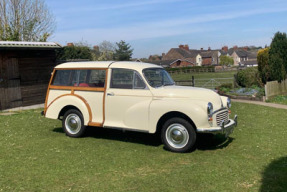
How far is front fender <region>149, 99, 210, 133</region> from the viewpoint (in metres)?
5.89

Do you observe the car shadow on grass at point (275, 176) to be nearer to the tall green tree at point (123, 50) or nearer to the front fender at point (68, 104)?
the front fender at point (68, 104)

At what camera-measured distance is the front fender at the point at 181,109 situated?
19.3 feet

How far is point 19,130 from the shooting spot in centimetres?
883

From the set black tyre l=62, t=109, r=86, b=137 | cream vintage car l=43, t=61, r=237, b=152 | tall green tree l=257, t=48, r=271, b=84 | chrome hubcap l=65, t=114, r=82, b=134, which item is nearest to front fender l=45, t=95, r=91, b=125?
cream vintage car l=43, t=61, r=237, b=152

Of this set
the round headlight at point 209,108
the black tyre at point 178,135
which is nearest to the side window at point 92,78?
Result: the black tyre at point 178,135

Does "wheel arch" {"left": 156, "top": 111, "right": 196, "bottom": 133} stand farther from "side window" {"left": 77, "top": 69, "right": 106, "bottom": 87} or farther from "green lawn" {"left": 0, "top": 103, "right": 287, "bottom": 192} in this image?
"side window" {"left": 77, "top": 69, "right": 106, "bottom": 87}

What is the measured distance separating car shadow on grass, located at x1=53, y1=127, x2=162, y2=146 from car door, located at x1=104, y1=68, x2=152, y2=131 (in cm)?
75

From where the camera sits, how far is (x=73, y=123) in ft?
25.2

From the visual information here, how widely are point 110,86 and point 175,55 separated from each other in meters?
85.2

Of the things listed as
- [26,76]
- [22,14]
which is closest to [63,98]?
[26,76]

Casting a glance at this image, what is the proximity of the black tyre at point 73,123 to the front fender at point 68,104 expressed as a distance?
0.22m

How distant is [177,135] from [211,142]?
1.37m

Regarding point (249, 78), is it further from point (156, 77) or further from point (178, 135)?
point (178, 135)

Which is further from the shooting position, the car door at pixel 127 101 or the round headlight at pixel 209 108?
the car door at pixel 127 101
